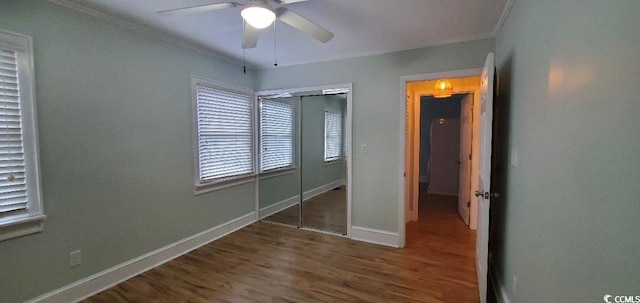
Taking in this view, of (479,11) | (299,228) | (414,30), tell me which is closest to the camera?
(479,11)

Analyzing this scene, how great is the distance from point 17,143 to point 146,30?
1.40 meters

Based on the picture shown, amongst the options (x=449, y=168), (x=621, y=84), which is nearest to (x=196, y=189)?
(x=621, y=84)

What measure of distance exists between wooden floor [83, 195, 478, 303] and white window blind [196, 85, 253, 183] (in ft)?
3.08

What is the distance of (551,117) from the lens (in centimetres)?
130

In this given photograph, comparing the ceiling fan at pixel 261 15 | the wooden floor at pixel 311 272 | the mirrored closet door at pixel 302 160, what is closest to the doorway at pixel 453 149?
the wooden floor at pixel 311 272

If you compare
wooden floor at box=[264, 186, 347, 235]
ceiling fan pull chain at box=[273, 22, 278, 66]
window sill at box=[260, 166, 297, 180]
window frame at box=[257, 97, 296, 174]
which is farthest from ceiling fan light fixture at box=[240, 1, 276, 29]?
window sill at box=[260, 166, 297, 180]

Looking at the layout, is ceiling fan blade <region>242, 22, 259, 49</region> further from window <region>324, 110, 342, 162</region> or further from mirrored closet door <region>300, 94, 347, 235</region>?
window <region>324, 110, 342, 162</region>

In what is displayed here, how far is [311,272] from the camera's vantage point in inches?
104

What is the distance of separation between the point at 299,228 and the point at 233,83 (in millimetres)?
2292

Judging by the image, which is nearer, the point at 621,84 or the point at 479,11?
the point at 621,84

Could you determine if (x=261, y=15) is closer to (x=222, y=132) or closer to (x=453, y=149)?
(x=222, y=132)

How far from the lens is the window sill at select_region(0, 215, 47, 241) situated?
1.80 meters

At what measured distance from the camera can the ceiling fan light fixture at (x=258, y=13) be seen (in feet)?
5.26

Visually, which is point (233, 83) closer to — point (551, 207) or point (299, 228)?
point (299, 228)
